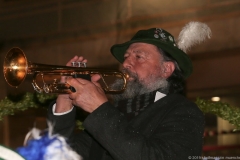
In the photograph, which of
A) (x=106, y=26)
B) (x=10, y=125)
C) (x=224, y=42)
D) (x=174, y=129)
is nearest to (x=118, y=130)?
(x=174, y=129)

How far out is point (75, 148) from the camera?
3.69 metres

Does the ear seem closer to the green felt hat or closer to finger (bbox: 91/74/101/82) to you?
the green felt hat

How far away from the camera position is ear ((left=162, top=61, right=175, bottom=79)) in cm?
399

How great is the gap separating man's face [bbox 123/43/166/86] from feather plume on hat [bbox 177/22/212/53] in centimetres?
37

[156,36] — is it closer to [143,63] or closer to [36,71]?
[143,63]

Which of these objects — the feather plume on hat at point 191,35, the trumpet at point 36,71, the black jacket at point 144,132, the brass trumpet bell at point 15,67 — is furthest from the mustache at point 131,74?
the brass trumpet bell at point 15,67

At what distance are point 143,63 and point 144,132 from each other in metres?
0.62

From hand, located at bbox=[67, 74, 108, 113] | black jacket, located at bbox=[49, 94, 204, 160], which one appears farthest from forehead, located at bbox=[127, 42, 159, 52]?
hand, located at bbox=[67, 74, 108, 113]

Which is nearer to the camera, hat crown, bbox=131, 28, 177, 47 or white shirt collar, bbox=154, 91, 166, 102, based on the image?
white shirt collar, bbox=154, 91, 166, 102

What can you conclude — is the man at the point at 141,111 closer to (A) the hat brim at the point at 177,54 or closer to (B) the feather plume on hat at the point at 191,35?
(A) the hat brim at the point at 177,54

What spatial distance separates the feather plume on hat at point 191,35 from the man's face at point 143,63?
37cm

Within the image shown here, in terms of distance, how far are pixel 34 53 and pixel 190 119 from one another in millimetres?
8986

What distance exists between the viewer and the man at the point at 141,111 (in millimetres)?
3148

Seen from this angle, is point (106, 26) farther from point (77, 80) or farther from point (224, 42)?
point (77, 80)
